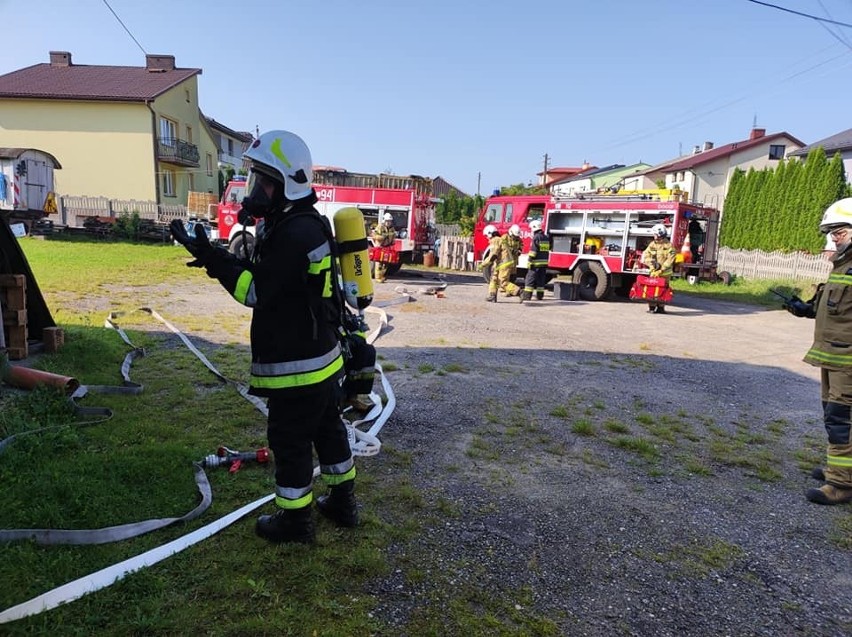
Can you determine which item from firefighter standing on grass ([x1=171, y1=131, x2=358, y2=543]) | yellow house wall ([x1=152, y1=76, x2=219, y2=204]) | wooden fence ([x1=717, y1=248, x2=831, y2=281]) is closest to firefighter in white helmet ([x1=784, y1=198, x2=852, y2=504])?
firefighter standing on grass ([x1=171, y1=131, x2=358, y2=543])

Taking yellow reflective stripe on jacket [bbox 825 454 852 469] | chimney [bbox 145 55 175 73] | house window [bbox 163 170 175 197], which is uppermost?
chimney [bbox 145 55 175 73]

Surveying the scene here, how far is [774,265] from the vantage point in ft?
60.2

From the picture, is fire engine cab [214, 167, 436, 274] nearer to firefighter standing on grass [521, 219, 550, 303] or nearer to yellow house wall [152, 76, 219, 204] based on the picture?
firefighter standing on grass [521, 219, 550, 303]

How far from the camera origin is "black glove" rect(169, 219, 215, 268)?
8.13 feet

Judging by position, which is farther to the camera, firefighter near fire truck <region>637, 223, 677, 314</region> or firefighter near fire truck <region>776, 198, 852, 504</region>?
firefighter near fire truck <region>637, 223, 677, 314</region>

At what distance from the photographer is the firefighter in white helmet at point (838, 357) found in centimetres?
372

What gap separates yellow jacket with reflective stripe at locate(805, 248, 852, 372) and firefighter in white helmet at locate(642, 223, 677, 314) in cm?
795

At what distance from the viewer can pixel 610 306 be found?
42.7ft

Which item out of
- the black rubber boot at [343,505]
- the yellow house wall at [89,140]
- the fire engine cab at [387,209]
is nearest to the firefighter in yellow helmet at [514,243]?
the fire engine cab at [387,209]

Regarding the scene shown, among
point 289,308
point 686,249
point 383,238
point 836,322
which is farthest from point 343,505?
point 383,238

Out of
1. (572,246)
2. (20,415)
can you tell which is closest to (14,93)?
(572,246)

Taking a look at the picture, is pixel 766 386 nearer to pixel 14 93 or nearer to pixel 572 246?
pixel 572 246

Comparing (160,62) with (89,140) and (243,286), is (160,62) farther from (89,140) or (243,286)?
(243,286)

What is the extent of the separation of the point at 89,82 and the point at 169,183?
5.73 m
